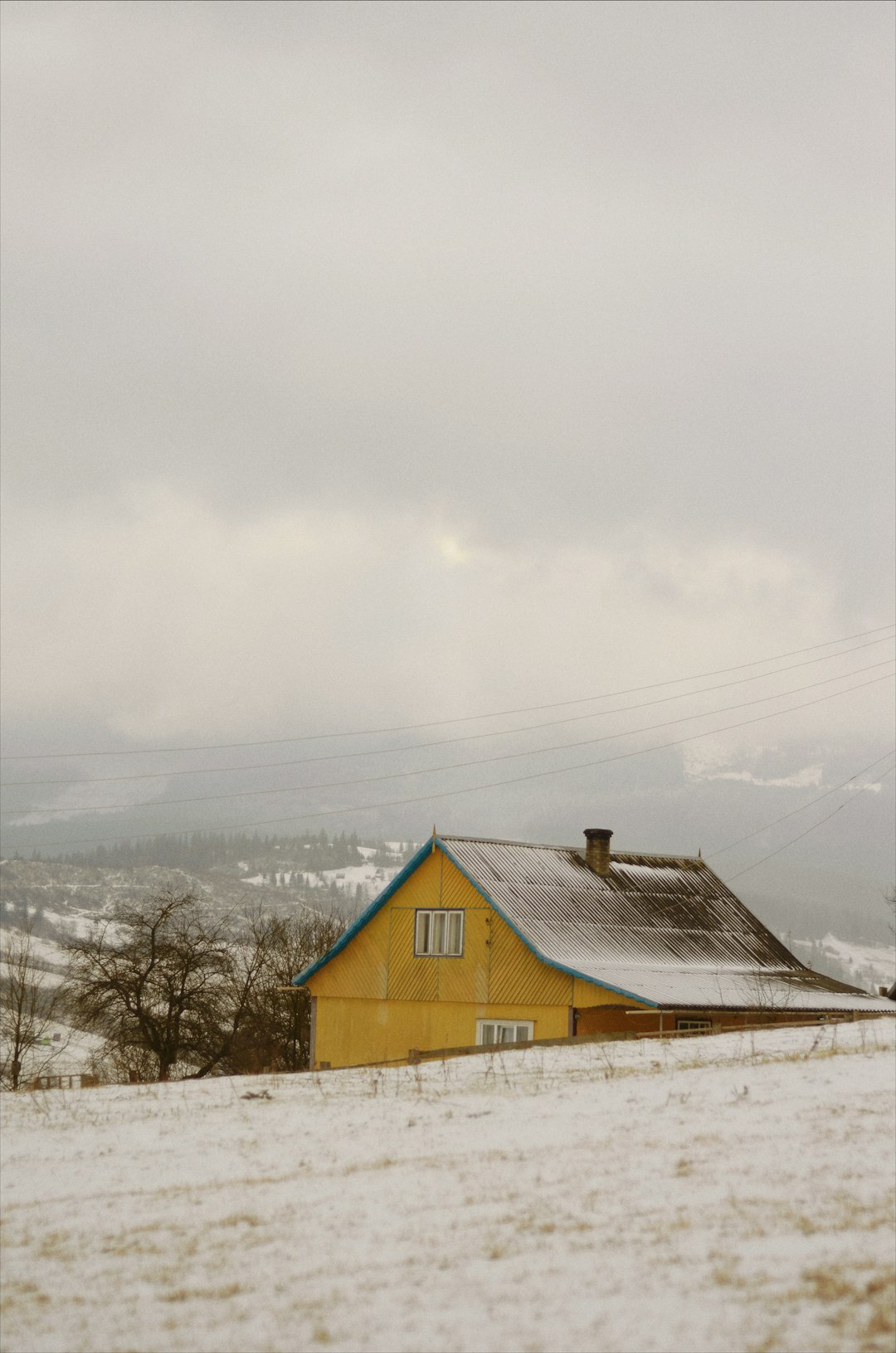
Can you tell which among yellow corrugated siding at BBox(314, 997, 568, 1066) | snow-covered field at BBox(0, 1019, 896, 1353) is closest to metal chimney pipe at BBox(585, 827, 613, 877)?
yellow corrugated siding at BBox(314, 997, 568, 1066)

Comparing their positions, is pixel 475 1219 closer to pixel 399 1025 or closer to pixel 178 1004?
pixel 399 1025

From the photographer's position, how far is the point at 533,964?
38562 mm

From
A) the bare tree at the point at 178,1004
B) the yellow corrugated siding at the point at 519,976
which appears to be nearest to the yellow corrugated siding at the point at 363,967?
the yellow corrugated siding at the point at 519,976

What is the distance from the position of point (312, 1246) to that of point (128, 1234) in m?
2.05

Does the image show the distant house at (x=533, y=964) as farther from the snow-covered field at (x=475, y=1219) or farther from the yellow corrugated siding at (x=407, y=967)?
the snow-covered field at (x=475, y=1219)

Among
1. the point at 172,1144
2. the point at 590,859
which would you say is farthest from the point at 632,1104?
the point at 590,859

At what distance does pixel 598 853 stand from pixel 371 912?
29.3ft

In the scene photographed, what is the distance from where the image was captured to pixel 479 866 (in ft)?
138

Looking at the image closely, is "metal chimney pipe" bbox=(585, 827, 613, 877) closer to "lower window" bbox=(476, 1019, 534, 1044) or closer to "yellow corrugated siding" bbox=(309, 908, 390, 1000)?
"yellow corrugated siding" bbox=(309, 908, 390, 1000)

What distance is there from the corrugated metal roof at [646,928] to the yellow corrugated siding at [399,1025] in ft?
7.33

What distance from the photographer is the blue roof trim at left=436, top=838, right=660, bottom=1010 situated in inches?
1374

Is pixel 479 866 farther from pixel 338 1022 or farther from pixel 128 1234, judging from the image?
pixel 128 1234

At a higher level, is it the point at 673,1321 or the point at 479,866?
the point at 479,866

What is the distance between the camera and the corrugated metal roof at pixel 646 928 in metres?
38.4
